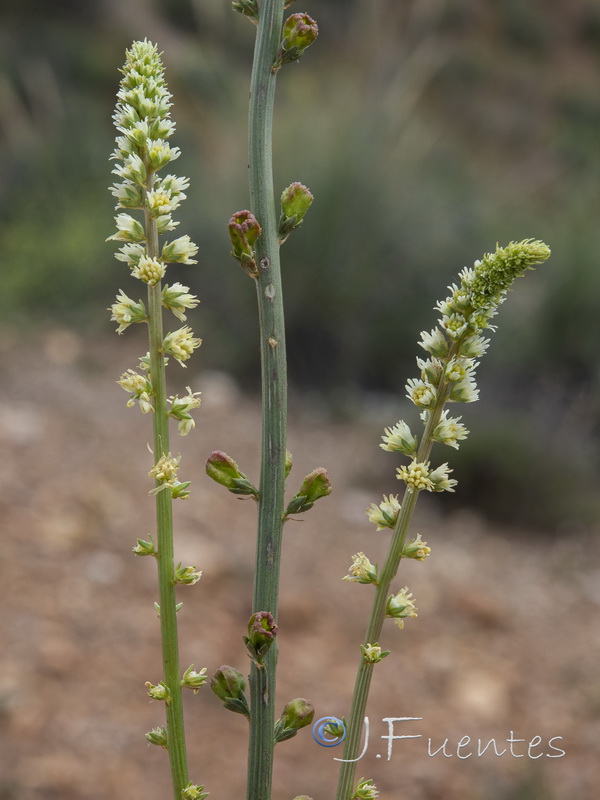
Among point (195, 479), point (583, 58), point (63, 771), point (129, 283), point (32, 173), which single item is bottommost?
point (63, 771)

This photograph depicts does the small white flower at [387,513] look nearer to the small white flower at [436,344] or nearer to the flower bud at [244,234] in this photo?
the small white flower at [436,344]

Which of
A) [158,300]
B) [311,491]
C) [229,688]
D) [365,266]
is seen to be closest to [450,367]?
[311,491]

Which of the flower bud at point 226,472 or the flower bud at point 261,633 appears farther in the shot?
the flower bud at point 226,472

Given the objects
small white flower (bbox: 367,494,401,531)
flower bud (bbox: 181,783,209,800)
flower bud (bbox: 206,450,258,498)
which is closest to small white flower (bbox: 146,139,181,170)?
flower bud (bbox: 206,450,258,498)

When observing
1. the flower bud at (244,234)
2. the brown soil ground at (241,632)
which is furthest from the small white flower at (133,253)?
the brown soil ground at (241,632)

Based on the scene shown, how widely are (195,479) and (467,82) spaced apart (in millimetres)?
18524

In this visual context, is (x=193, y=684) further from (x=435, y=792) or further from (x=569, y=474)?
(x=569, y=474)

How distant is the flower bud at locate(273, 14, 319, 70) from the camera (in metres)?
1.08

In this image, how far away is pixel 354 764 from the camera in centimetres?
106

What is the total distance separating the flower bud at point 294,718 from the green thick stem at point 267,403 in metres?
0.05

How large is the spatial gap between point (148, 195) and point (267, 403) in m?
0.27

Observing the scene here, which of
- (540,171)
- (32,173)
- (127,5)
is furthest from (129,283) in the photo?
(127,5)

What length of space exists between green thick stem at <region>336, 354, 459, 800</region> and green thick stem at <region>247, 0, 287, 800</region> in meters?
0.09

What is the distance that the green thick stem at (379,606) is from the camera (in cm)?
105
